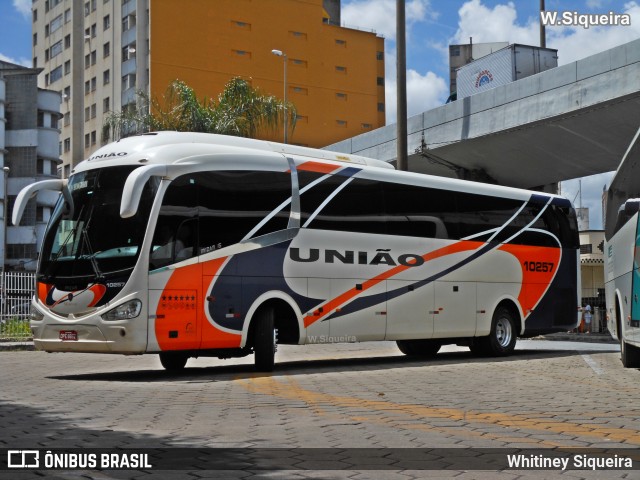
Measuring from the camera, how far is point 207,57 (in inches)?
3307

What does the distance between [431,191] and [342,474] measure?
44.6 feet

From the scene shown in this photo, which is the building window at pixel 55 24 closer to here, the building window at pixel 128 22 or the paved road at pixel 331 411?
the building window at pixel 128 22

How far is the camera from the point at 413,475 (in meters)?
6.17

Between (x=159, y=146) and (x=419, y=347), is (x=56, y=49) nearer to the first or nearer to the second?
(x=419, y=347)

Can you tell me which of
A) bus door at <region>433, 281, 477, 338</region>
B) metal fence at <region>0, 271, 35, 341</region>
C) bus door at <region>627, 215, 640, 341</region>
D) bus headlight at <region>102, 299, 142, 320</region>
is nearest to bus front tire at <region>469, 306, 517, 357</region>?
bus door at <region>433, 281, 477, 338</region>

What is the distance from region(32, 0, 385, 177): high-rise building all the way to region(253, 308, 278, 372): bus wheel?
206ft

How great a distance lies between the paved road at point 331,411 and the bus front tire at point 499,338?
265 centimetres

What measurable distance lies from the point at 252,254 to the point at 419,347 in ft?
23.7

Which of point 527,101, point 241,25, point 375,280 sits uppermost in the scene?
point 241,25

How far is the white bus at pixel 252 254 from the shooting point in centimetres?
1430

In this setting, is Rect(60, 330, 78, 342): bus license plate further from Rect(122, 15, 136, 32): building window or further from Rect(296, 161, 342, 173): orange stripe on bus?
Rect(122, 15, 136, 32): building window

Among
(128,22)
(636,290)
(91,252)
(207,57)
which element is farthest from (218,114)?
(128,22)

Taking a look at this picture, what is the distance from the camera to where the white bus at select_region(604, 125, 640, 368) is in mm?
14164

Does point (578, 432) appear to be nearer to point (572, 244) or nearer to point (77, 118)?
Result: point (572, 244)
